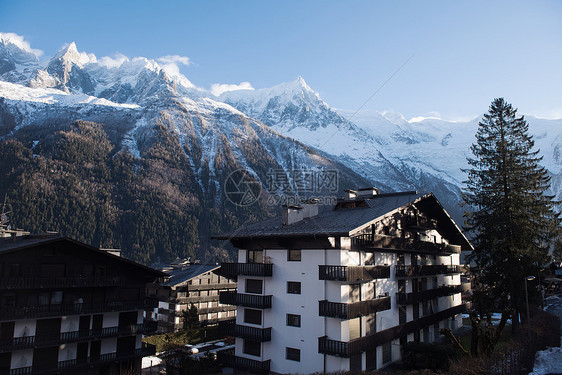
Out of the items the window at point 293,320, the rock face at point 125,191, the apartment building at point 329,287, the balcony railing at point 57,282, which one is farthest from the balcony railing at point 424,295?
the rock face at point 125,191

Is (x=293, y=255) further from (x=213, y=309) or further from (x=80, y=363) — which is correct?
(x=213, y=309)

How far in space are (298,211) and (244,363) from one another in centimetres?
1336

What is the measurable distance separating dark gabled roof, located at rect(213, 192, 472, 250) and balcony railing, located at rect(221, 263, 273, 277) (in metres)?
2.38

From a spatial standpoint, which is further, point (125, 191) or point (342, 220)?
point (125, 191)

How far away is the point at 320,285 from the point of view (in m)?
29.9

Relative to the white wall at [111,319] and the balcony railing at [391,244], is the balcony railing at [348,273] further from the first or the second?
the white wall at [111,319]

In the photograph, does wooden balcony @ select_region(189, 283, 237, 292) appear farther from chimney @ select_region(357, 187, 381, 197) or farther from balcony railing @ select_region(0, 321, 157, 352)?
chimney @ select_region(357, 187, 381, 197)

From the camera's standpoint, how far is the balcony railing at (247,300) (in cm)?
3192

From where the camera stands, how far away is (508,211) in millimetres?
40094

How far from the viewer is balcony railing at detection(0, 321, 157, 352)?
29228 mm

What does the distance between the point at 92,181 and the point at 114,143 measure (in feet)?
118

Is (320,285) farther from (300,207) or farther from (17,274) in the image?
(17,274)

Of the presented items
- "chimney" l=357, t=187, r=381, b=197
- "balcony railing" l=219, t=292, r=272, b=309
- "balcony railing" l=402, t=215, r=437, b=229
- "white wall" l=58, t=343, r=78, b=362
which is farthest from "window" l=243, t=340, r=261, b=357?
"chimney" l=357, t=187, r=381, b=197

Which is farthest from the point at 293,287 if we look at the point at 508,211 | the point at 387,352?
the point at 508,211
